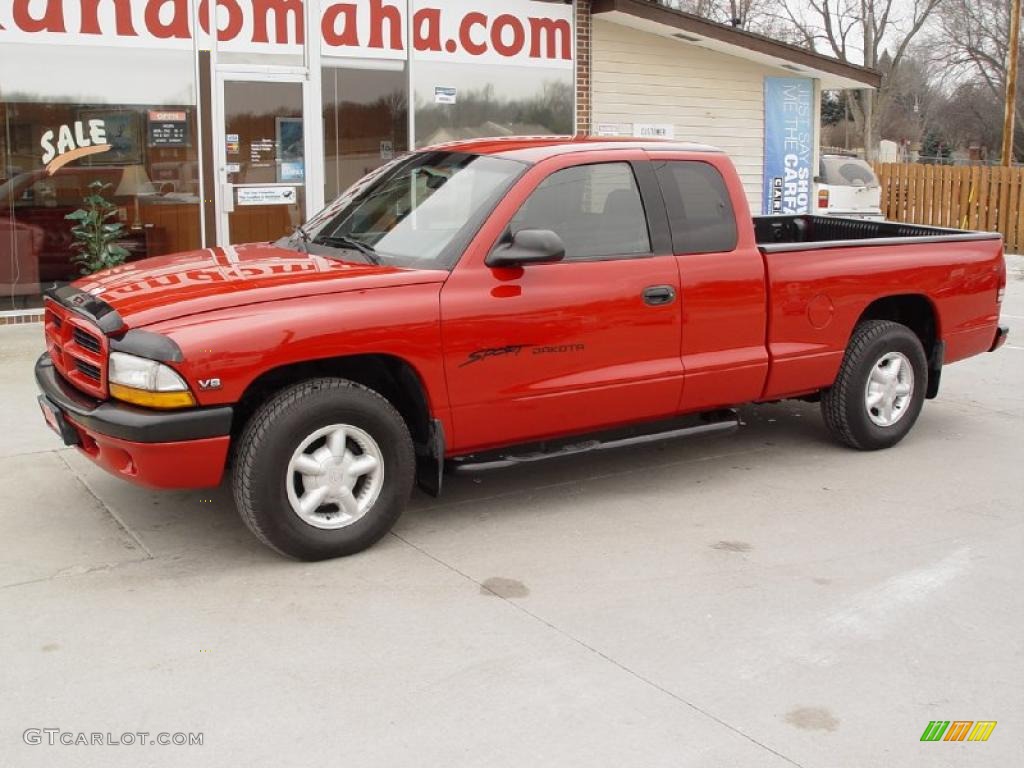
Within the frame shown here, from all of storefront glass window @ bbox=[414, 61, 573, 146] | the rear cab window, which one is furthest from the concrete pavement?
the rear cab window

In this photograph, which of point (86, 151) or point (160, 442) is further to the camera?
point (86, 151)

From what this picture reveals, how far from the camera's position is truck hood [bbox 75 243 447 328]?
494 cm

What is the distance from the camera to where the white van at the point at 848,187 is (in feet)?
63.8

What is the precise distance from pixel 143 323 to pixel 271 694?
170 centimetres

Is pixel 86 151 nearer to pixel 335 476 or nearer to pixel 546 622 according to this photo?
pixel 335 476

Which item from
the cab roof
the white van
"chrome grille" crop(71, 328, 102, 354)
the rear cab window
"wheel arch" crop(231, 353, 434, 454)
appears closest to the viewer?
"chrome grille" crop(71, 328, 102, 354)

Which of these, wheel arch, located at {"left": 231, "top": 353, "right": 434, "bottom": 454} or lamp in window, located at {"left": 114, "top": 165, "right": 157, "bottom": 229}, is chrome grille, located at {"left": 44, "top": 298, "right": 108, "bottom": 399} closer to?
wheel arch, located at {"left": 231, "top": 353, "right": 434, "bottom": 454}

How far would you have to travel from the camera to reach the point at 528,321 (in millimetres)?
5547

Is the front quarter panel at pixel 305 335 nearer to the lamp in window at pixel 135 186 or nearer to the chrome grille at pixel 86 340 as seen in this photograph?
the chrome grille at pixel 86 340

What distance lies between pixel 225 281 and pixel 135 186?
6884 mm

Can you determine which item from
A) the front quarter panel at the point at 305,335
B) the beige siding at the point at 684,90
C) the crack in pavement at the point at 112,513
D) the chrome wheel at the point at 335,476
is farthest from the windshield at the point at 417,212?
the beige siding at the point at 684,90

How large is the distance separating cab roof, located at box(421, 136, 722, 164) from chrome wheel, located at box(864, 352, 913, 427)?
1700 millimetres

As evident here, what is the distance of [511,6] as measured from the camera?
13594 mm
